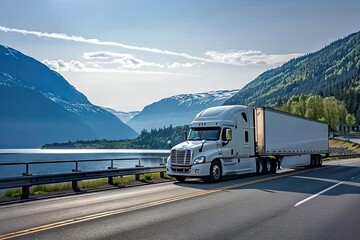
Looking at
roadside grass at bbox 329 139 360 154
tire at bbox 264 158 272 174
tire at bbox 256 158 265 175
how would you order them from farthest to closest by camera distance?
roadside grass at bbox 329 139 360 154 < tire at bbox 264 158 272 174 < tire at bbox 256 158 265 175

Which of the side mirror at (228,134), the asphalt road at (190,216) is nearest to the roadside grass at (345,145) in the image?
the side mirror at (228,134)

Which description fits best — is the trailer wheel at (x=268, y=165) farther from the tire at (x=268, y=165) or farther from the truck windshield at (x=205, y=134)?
the truck windshield at (x=205, y=134)

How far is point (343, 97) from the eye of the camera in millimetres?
196000

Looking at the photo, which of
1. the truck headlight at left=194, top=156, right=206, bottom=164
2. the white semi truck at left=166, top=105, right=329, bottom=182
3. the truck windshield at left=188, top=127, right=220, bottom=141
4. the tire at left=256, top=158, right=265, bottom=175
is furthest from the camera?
the tire at left=256, top=158, right=265, bottom=175

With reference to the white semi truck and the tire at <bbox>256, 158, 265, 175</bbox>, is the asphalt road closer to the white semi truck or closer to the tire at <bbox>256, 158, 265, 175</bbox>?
the white semi truck

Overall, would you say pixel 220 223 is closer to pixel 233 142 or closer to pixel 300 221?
pixel 300 221

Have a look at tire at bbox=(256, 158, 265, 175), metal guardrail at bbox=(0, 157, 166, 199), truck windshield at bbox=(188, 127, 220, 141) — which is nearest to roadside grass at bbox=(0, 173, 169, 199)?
metal guardrail at bbox=(0, 157, 166, 199)

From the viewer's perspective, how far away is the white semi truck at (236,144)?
69.6 ft

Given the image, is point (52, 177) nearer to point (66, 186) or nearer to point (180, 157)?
point (66, 186)

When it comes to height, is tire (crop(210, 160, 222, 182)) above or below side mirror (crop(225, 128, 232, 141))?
below

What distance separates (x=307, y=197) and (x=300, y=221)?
487 centimetres

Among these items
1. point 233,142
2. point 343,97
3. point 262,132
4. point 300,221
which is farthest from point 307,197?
point 343,97

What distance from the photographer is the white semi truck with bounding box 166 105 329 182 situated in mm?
21219

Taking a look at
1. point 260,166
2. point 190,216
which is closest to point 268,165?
point 260,166
